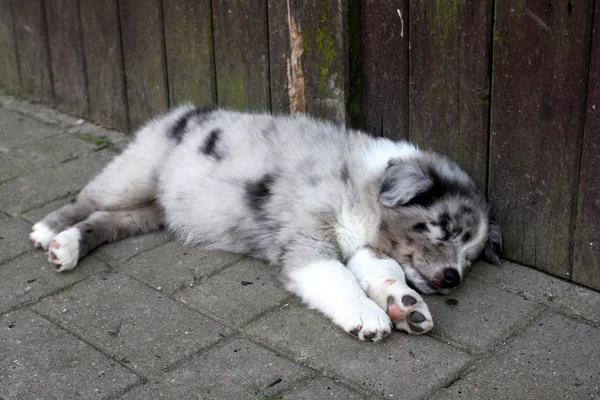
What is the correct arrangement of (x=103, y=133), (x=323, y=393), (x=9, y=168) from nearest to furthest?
(x=323, y=393) < (x=9, y=168) < (x=103, y=133)

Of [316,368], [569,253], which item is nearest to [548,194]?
[569,253]

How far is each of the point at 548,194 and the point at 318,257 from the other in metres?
1.06

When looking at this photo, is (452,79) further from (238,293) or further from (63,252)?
(63,252)

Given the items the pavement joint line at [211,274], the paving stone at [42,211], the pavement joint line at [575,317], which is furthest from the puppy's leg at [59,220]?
the pavement joint line at [575,317]

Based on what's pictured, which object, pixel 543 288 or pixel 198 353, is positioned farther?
pixel 543 288

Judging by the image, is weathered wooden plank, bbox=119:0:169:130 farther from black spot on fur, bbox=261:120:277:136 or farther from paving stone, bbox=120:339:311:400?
paving stone, bbox=120:339:311:400

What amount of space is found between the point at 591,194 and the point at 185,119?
2.14 meters

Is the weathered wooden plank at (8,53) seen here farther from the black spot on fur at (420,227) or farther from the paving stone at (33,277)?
the black spot on fur at (420,227)

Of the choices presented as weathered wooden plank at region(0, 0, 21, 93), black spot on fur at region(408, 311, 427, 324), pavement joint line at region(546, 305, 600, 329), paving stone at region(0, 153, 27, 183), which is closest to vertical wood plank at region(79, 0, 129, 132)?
paving stone at region(0, 153, 27, 183)

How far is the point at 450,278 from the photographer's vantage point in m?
3.93

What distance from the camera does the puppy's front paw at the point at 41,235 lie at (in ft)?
14.7

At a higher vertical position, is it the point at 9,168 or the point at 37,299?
the point at 9,168

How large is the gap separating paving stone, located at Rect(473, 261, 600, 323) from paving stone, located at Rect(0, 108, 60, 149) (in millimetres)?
3181

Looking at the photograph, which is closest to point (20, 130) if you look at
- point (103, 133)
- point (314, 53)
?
point (103, 133)
